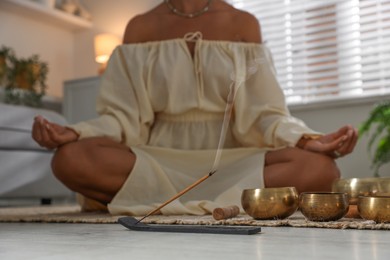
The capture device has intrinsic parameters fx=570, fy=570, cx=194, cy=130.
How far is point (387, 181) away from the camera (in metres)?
1.23

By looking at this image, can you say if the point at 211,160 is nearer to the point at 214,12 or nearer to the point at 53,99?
the point at 214,12

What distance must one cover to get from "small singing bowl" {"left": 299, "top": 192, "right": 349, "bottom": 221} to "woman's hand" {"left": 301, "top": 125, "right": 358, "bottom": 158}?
0.40 metres

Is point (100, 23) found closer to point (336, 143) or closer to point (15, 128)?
point (15, 128)

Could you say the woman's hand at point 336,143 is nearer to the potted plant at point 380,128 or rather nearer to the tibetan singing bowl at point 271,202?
the tibetan singing bowl at point 271,202

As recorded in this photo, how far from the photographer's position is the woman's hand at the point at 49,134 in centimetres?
152

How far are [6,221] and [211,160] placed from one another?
0.61m

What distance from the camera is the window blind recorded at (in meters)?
2.95

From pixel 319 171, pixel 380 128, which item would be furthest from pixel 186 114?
pixel 380 128

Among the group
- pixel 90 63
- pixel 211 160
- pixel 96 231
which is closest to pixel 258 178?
pixel 211 160

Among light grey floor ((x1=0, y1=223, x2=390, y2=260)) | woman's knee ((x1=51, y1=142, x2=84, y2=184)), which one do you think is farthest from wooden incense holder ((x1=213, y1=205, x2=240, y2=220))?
woman's knee ((x1=51, y1=142, x2=84, y2=184))

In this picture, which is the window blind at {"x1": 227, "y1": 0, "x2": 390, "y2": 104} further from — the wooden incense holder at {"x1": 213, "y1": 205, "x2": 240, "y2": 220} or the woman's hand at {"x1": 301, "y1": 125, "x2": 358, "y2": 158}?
the wooden incense holder at {"x1": 213, "y1": 205, "x2": 240, "y2": 220}

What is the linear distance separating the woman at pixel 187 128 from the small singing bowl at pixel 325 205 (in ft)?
1.34

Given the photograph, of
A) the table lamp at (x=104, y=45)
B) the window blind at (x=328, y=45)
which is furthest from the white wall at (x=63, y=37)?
the window blind at (x=328, y=45)

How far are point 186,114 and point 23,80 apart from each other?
1941 millimetres
